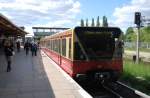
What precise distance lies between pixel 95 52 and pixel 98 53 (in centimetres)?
15

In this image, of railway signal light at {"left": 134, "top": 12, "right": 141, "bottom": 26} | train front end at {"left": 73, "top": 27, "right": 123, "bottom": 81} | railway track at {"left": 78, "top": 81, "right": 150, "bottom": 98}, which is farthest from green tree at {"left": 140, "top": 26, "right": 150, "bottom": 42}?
train front end at {"left": 73, "top": 27, "right": 123, "bottom": 81}

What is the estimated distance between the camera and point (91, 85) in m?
19.6

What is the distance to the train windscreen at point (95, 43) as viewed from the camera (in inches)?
685

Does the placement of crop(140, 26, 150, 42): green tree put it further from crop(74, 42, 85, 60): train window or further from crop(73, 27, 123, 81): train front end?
crop(74, 42, 85, 60): train window

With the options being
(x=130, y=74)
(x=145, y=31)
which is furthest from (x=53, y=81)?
(x=145, y=31)

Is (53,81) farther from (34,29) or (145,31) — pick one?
(145,31)

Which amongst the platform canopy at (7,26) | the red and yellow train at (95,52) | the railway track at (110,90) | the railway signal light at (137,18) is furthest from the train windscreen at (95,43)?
the railway signal light at (137,18)

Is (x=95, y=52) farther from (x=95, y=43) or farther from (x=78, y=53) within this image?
(x=78, y=53)

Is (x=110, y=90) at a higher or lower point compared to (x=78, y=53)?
lower

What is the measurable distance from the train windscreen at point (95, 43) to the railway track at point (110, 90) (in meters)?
1.49

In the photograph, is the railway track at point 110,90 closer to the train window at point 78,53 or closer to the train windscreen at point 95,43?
the train windscreen at point 95,43

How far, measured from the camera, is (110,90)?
57.7 ft

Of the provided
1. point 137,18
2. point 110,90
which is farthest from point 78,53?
point 137,18

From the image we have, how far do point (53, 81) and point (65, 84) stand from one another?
50.2 inches
